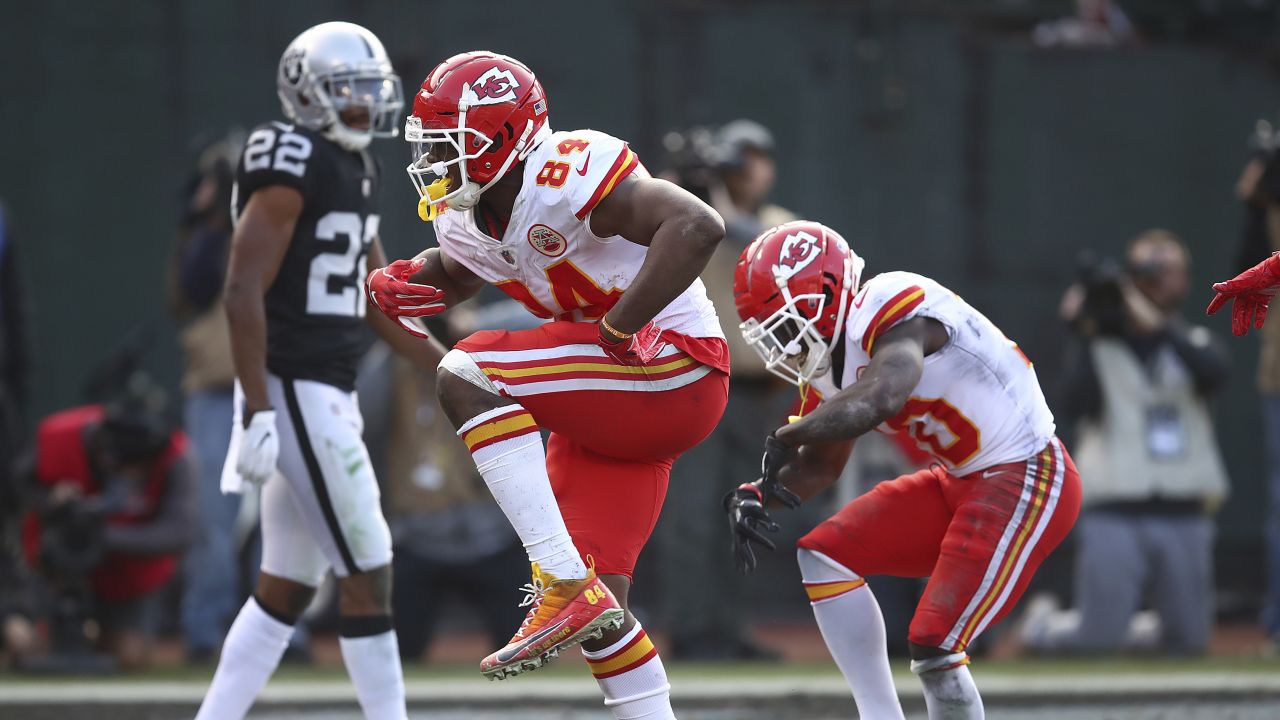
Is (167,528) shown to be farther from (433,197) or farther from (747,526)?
(747,526)

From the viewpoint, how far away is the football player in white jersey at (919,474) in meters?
4.83

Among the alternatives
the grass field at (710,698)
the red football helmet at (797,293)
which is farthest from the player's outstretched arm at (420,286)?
the grass field at (710,698)

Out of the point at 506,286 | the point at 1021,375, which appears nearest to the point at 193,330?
the point at 506,286

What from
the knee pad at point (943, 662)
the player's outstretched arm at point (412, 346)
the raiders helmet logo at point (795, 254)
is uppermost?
the raiders helmet logo at point (795, 254)

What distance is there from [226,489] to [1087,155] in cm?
737

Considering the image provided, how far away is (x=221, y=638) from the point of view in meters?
8.89

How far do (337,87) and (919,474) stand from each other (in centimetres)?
215

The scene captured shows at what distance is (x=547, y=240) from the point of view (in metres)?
4.54

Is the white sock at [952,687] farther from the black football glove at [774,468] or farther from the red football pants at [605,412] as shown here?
the red football pants at [605,412]

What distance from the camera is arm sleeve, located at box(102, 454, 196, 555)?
27.5ft

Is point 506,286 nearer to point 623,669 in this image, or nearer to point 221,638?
point 623,669

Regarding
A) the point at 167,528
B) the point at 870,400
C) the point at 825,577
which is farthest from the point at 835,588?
the point at 167,528

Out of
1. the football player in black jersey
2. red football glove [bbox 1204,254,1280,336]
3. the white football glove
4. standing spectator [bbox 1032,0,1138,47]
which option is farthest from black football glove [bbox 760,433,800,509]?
standing spectator [bbox 1032,0,1138,47]

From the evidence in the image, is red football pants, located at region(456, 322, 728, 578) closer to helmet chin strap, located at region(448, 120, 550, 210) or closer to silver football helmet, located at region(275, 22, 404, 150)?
helmet chin strap, located at region(448, 120, 550, 210)
